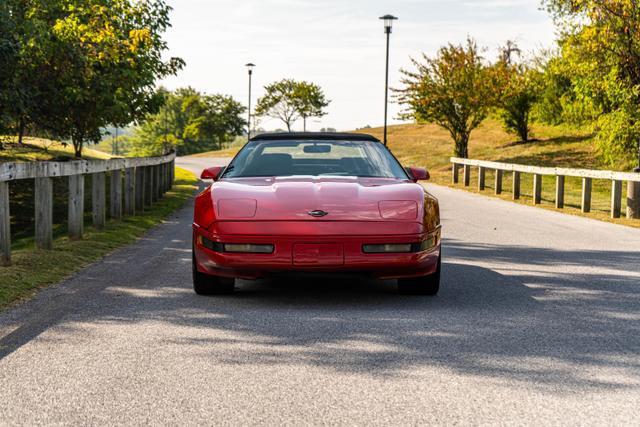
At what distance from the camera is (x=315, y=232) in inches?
255

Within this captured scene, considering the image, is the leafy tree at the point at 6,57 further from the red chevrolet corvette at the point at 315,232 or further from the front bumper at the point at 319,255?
the front bumper at the point at 319,255

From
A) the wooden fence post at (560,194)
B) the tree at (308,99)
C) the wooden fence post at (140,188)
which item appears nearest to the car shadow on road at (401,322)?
the wooden fence post at (140,188)

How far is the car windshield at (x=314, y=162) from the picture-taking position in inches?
304

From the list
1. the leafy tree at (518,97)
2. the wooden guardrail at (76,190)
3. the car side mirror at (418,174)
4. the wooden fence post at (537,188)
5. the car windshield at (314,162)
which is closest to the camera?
the car windshield at (314,162)

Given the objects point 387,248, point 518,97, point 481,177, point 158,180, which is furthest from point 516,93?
point 387,248

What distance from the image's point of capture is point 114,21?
18.0 metres

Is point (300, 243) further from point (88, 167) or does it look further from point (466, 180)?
point (466, 180)

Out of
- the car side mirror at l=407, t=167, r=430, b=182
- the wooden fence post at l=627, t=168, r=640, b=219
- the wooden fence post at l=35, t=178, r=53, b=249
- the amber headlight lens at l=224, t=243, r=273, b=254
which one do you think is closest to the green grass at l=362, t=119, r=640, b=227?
the wooden fence post at l=627, t=168, r=640, b=219

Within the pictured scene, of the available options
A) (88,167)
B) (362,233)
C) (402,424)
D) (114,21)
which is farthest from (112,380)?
(114,21)

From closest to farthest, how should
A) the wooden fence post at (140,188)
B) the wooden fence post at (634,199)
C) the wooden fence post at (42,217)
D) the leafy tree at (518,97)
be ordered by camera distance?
the wooden fence post at (42,217)
the wooden fence post at (140,188)
the wooden fence post at (634,199)
the leafy tree at (518,97)

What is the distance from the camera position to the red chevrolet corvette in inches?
255

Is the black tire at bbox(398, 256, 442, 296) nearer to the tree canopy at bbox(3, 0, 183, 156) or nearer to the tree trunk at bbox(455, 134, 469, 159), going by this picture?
the tree canopy at bbox(3, 0, 183, 156)

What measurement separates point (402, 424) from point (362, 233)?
283 cm

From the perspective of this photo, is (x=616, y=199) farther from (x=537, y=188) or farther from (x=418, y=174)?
(x=418, y=174)
